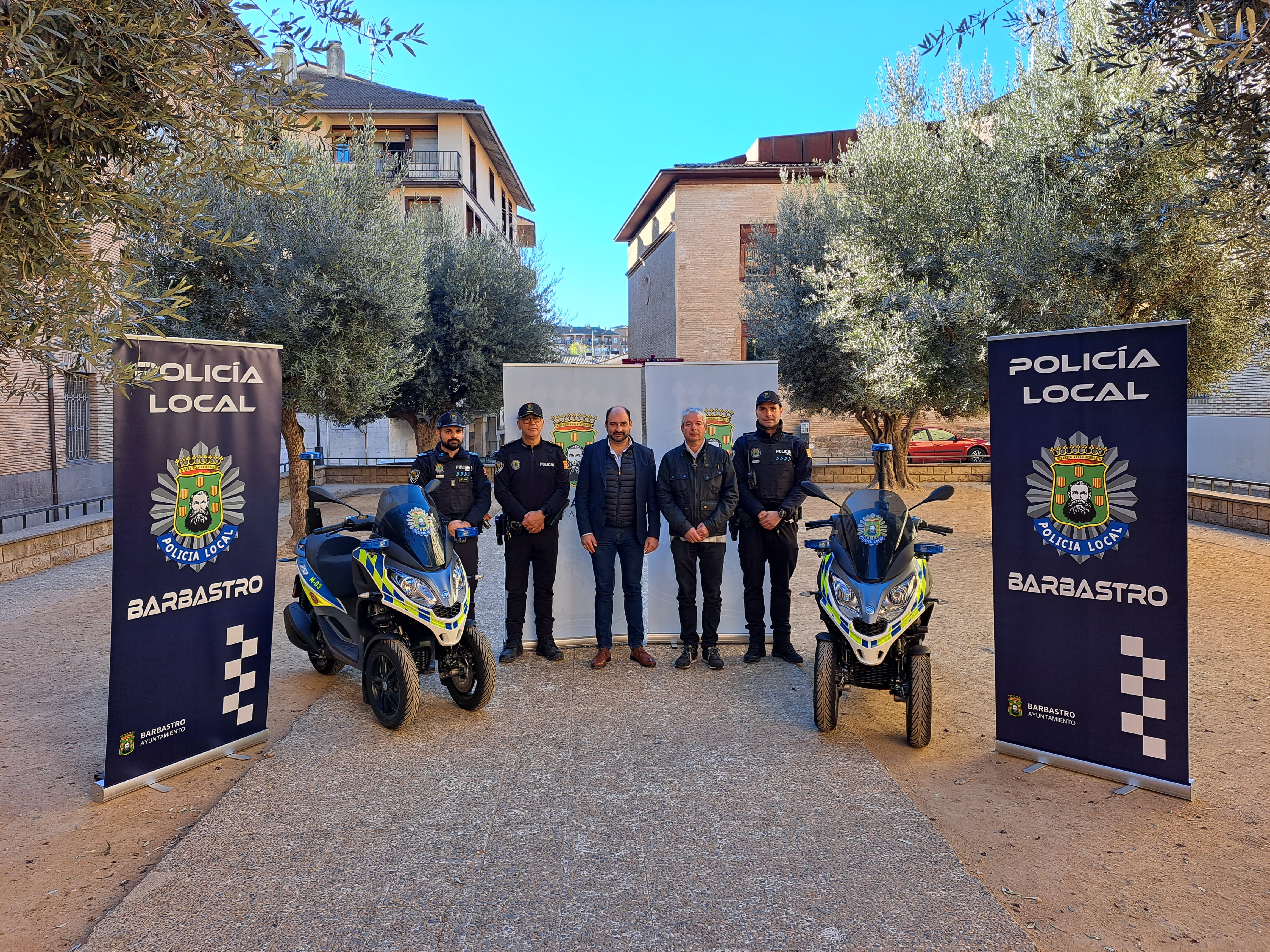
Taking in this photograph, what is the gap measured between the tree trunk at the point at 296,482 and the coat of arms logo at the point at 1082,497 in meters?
10.3

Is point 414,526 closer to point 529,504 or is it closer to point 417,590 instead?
Result: point 417,590

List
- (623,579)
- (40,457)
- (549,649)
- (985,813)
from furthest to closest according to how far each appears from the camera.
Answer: (40,457)
(549,649)
(623,579)
(985,813)

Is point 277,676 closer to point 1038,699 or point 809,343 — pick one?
point 1038,699

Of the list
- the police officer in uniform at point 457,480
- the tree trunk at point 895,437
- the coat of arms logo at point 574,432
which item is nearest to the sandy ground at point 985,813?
the police officer in uniform at point 457,480

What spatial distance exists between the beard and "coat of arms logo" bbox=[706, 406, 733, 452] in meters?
3.11

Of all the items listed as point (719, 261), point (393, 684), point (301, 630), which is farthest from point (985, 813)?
point (719, 261)

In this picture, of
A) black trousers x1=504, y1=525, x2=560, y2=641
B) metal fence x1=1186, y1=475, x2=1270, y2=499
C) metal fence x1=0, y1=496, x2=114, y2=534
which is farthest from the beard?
metal fence x1=0, y1=496, x2=114, y2=534

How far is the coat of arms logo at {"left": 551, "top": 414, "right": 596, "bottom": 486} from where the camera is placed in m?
6.93

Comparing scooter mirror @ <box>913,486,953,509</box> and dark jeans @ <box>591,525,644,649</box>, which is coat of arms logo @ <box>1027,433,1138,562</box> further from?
dark jeans @ <box>591,525,644,649</box>

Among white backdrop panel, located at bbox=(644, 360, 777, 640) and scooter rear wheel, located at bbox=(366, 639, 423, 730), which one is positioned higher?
white backdrop panel, located at bbox=(644, 360, 777, 640)

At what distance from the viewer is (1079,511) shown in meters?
4.15

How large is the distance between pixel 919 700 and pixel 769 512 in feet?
6.55

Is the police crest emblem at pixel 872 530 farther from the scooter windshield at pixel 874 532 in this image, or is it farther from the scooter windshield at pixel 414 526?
the scooter windshield at pixel 414 526

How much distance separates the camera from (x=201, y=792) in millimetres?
4121
